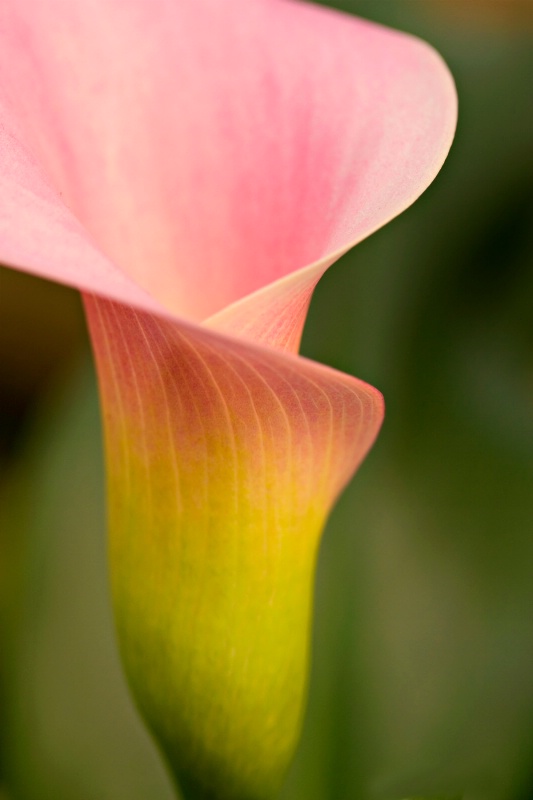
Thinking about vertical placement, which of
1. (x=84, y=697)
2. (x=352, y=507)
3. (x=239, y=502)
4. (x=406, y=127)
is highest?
(x=406, y=127)

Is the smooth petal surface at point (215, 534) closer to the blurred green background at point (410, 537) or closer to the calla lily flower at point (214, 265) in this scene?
the calla lily flower at point (214, 265)

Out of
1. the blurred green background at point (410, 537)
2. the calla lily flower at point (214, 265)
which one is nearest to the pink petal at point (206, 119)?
the calla lily flower at point (214, 265)

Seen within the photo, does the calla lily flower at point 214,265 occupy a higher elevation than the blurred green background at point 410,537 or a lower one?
higher

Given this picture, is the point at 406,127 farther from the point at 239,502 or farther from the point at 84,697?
the point at 84,697

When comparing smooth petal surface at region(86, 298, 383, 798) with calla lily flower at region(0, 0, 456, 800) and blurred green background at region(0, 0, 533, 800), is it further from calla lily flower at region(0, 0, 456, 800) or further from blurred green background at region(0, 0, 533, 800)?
blurred green background at region(0, 0, 533, 800)

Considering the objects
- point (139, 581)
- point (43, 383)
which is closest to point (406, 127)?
point (139, 581)

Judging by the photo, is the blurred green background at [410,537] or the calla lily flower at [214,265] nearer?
the calla lily flower at [214,265]

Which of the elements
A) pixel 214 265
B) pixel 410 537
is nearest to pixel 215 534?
pixel 214 265
